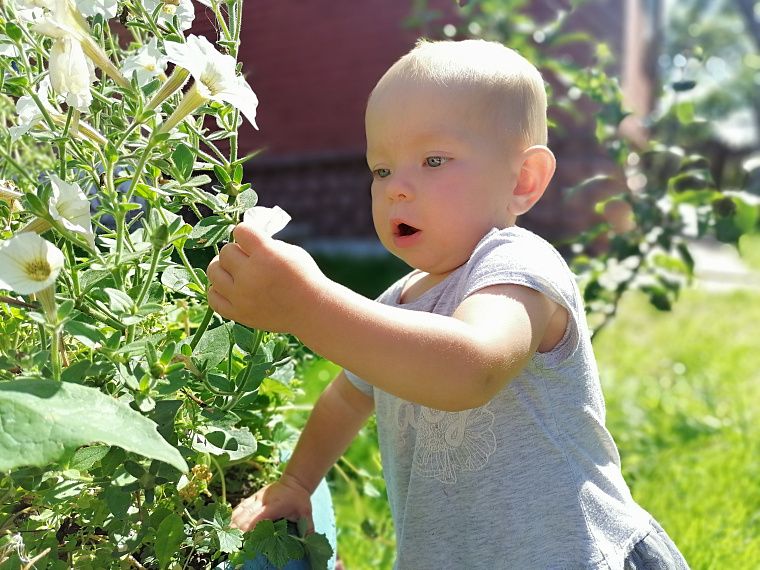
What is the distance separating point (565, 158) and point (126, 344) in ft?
24.7

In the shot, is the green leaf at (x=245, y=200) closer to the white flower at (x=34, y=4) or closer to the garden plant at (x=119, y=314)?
the garden plant at (x=119, y=314)

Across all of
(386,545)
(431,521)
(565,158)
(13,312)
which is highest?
(13,312)

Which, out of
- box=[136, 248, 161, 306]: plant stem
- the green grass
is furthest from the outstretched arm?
the green grass

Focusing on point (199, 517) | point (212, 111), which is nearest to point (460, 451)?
point (199, 517)

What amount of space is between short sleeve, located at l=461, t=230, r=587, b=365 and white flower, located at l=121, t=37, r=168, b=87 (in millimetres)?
524

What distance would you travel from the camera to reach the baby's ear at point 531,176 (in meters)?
1.43

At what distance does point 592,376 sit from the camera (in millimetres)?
1448

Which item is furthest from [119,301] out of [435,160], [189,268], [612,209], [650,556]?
[612,209]

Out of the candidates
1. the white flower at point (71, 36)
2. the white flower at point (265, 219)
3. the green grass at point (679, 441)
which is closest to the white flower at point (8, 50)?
the white flower at point (71, 36)

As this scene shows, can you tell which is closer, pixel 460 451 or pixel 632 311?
pixel 460 451

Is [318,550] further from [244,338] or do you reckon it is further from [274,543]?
[244,338]

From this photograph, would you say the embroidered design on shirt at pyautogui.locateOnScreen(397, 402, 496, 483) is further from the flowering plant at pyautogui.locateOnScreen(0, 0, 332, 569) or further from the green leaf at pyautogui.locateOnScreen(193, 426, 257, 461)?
the green leaf at pyautogui.locateOnScreen(193, 426, 257, 461)

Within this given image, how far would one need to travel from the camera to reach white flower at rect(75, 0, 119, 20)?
1086 mm

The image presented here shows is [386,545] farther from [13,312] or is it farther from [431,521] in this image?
[13,312]
